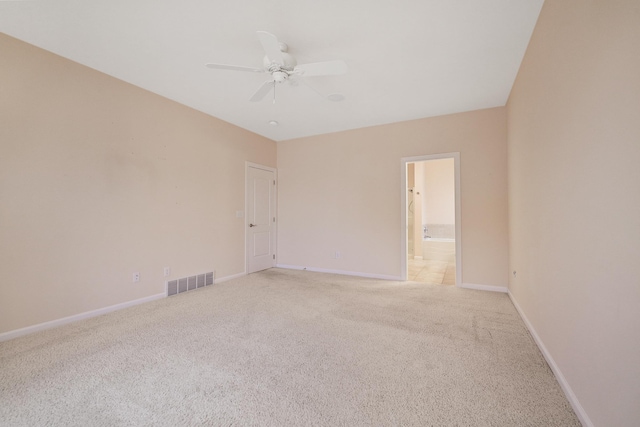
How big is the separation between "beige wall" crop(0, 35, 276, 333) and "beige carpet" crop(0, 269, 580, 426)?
1.53 feet

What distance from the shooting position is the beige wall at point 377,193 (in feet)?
12.3

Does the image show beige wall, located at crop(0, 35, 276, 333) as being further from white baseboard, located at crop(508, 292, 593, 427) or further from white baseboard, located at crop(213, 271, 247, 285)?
white baseboard, located at crop(508, 292, 593, 427)

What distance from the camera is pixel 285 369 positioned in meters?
1.86

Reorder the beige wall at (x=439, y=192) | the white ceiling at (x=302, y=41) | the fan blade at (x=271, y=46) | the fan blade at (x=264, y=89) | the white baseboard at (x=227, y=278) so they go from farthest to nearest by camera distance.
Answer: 1. the beige wall at (x=439, y=192)
2. the white baseboard at (x=227, y=278)
3. the fan blade at (x=264, y=89)
4. the white ceiling at (x=302, y=41)
5. the fan blade at (x=271, y=46)

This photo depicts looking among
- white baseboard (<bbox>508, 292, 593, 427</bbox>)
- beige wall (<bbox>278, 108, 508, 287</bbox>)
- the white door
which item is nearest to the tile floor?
beige wall (<bbox>278, 108, 508, 287</bbox>)

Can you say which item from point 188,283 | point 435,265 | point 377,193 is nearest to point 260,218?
point 188,283

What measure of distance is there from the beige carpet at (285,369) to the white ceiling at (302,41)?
2666mm

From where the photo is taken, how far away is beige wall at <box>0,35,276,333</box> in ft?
7.70

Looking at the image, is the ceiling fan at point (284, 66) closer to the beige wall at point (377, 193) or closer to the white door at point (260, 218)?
the beige wall at point (377, 193)

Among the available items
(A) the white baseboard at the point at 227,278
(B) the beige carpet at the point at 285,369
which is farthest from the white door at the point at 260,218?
(B) the beige carpet at the point at 285,369

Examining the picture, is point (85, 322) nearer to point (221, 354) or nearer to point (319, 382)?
point (221, 354)

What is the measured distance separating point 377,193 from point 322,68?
2.76 meters

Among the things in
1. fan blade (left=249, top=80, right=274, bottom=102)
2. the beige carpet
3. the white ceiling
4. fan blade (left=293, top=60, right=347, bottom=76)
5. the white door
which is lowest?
the beige carpet

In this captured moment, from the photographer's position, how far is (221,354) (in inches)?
81.3
